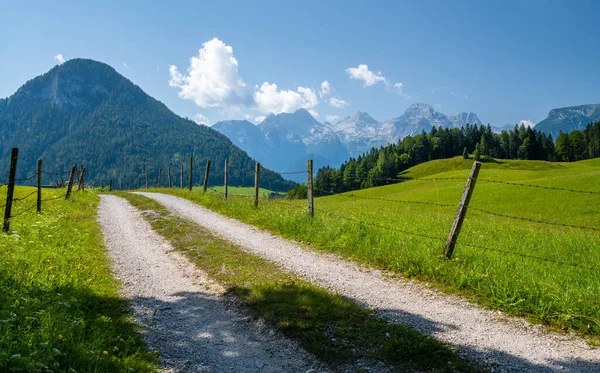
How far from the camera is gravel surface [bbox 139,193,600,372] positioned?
5770 mm

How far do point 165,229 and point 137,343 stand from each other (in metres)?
11.7

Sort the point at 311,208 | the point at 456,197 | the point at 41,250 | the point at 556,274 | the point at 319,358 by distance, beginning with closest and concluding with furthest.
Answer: the point at 319,358
the point at 556,274
the point at 41,250
the point at 311,208
the point at 456,197

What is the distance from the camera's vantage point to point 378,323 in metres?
7.02

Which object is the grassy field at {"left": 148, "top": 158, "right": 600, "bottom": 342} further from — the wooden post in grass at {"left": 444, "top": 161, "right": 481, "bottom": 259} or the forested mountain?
the forested mountain

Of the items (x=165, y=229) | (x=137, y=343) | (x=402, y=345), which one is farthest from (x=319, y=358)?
(x=165, y=229)

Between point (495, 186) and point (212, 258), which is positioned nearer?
point (212, 258)

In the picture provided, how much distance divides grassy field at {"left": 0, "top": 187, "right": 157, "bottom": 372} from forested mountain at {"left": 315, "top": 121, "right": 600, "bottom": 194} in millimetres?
124715

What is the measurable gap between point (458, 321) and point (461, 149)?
608ft

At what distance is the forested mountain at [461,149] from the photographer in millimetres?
146125

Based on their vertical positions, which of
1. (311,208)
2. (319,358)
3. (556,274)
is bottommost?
(319,358)

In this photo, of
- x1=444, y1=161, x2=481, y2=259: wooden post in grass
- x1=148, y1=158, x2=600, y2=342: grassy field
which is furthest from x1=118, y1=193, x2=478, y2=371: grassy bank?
x1=444, y1=161, x2=481, y2=259: wooden post in grass

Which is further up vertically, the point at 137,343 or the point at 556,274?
the point at 556,274

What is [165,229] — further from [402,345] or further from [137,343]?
[402,345]

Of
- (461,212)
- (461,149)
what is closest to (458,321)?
(461,212)
